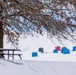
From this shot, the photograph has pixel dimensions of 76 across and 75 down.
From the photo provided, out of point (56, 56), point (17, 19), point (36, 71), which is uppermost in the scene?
point (17, 19)

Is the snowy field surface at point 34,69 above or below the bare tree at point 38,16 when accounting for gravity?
below

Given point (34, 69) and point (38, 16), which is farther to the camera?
point (38, 16)

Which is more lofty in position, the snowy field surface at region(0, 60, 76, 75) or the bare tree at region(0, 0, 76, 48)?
the bare tree at region(0, 0, 76, 48)

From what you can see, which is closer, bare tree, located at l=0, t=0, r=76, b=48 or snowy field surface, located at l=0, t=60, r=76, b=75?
snowy field surface, located at l=0, t=60, r=76, b=75

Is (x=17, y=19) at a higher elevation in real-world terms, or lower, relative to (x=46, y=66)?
higher

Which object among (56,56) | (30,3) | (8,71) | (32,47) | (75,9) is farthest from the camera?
(32,47)

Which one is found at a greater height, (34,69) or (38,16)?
(38,16)

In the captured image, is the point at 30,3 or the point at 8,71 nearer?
the point at 8,71

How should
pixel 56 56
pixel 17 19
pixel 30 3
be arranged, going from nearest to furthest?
pixel 30 3, pixel 17 19, pixel 56 56

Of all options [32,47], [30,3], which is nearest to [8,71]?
[30,3]

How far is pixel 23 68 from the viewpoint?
2.32 meters

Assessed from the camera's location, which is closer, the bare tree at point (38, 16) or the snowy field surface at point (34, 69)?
the snowy field surface at point (34, 69)

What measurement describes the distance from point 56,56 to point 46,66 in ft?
49.9

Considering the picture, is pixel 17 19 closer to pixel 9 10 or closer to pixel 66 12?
pixel 9 10
